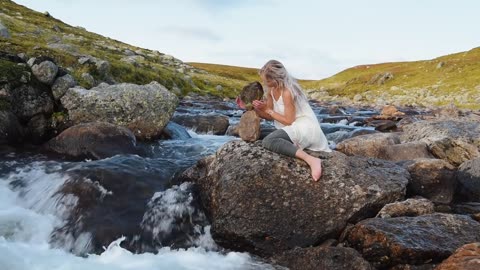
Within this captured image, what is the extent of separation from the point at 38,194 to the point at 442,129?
45.5 ft

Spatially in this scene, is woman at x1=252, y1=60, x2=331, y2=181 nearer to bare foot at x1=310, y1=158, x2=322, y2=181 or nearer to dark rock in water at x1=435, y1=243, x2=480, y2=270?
bare foot at x1=310, y1=158, x2=322, y2=181

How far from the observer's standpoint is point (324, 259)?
746 centimetres

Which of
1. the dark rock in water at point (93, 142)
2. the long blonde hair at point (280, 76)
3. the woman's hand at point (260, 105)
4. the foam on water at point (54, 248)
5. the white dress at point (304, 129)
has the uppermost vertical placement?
the long blonde hair at point (280, 76)

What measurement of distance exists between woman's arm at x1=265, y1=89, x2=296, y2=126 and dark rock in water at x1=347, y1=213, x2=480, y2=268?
3035mm

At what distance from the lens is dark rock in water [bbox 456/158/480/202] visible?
11.4 m

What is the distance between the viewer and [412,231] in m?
7.48

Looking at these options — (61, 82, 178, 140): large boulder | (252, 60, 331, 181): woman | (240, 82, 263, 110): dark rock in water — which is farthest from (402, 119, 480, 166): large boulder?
(61, 82, 178, 140): large boulder

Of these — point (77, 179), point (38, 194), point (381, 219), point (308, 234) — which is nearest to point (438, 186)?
point (381, 219)

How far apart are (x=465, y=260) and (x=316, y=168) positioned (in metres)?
3.57

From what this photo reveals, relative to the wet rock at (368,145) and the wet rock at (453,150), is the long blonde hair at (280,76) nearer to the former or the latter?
the wet rock at (368,145)

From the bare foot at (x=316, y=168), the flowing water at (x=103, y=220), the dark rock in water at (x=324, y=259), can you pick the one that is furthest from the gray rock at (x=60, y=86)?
the dark rock in water at (x=324, y=259)

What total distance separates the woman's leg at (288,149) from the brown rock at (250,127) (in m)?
0.83

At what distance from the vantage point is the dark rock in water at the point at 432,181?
10.9 meters

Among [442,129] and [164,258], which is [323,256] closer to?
[164,258]
